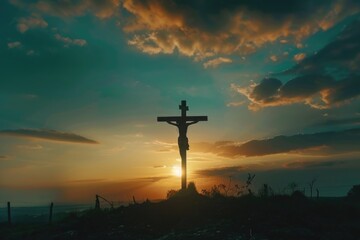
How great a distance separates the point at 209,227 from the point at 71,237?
23.0ft

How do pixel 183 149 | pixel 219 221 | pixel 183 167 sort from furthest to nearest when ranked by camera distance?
1. pixel 183 149
2. pixel 183 167
3. pixel 219 221

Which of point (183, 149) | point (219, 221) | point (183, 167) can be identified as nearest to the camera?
point (219, 221)

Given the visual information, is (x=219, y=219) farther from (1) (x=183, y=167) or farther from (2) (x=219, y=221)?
(1) (x=183, y=167)

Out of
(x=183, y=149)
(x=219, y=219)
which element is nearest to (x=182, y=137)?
(x=183, y=149)

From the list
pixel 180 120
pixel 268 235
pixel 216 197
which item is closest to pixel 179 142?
pixel 180 120

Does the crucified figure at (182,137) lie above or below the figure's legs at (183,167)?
above

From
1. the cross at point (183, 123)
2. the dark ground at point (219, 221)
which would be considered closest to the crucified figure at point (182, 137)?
the cross at point (183, 123)

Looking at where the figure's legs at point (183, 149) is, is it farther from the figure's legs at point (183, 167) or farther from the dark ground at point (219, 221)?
the dark ground at point (219, 221)

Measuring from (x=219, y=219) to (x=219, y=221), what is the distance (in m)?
0.41

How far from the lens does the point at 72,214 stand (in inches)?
1056

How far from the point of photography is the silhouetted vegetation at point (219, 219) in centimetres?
1723

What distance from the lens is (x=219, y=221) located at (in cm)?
1922

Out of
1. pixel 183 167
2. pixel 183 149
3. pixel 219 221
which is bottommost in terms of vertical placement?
pixel 219 221

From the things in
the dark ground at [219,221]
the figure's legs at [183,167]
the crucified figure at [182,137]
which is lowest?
the dark ground at [219,221]
